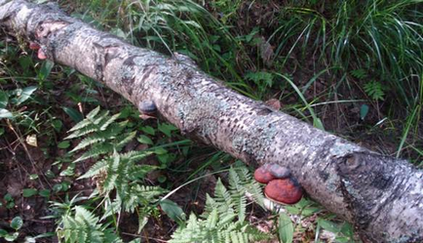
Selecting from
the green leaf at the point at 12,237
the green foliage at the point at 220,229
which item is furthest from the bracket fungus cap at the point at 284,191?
the green leaf at the point at 12,237

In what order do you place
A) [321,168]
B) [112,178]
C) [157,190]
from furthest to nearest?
[157,190], [112,178], [321,168]

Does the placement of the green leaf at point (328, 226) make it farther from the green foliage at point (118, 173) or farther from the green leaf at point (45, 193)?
the green leaf at point (45, 193)

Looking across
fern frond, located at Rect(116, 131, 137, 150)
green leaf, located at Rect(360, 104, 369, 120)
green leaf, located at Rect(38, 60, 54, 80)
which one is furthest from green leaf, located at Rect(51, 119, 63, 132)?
green leaf, located at Rect(360, 104, 369, 120)

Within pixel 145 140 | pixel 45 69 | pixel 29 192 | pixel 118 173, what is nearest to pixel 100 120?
pixel 118 173

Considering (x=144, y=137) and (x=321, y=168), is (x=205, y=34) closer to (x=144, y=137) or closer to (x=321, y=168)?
(x=144, y=137)

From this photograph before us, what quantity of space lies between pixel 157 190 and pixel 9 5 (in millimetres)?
2235

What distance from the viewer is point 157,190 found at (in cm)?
242

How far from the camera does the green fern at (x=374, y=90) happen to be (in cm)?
342

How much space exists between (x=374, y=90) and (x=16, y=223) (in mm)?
2760

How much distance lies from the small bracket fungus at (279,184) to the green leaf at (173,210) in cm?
85

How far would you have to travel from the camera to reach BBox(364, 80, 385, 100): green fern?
135 inches

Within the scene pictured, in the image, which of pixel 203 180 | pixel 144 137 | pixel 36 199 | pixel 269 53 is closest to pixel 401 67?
pixel 269 53

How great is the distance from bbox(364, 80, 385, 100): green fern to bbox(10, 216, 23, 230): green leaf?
2.69 meters

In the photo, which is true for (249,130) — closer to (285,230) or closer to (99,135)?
(285,230)
